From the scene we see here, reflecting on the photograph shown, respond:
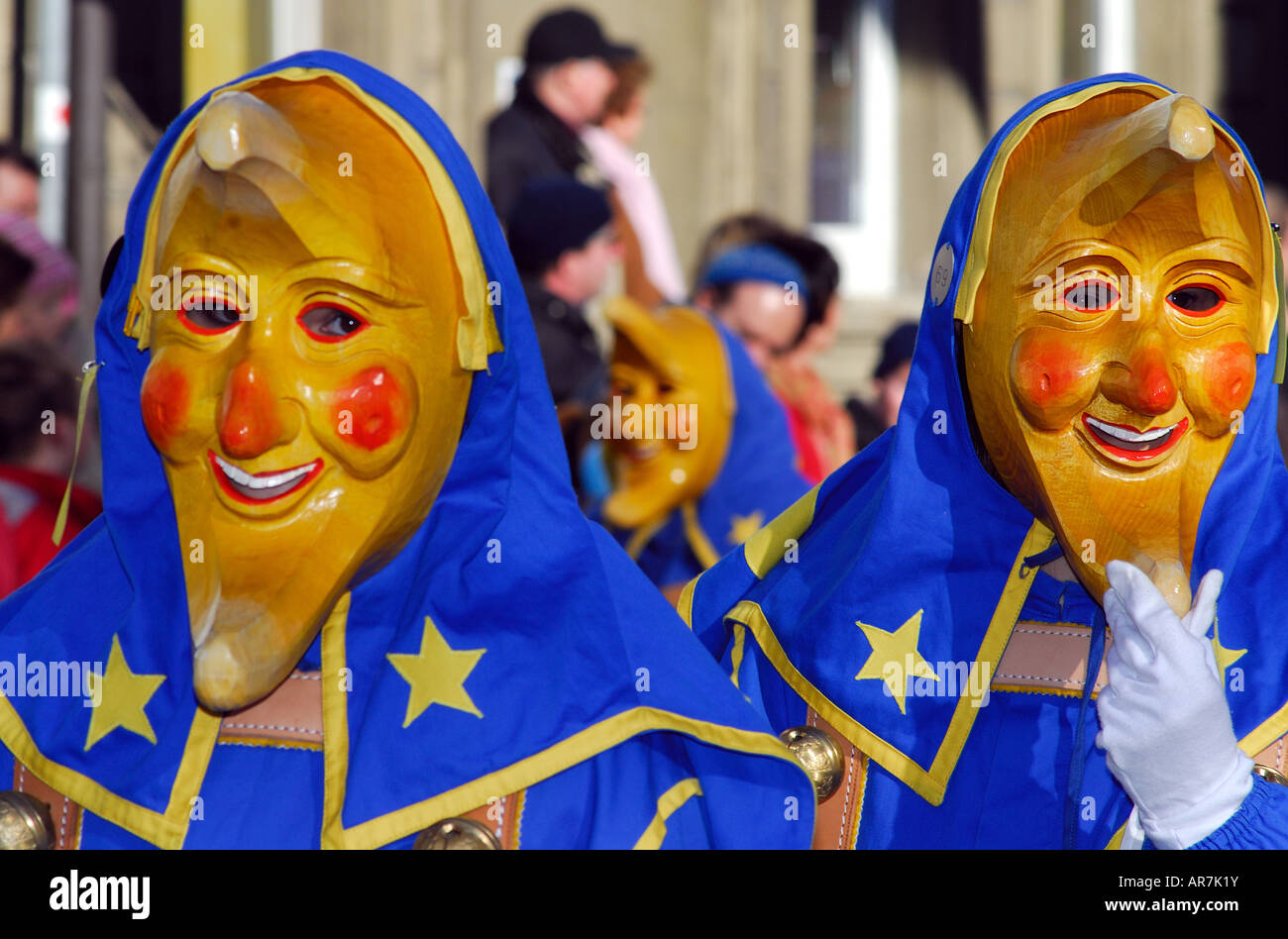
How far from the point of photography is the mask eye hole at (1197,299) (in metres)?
2.37

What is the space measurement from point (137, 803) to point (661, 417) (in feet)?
8.18

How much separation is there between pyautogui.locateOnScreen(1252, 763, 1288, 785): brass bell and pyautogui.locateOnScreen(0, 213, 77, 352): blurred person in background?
3310 mm

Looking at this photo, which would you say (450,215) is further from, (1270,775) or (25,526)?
(25,526)

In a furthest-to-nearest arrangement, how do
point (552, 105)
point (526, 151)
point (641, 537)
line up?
point (552, 105)
point (526, 151)
point (641, 537)

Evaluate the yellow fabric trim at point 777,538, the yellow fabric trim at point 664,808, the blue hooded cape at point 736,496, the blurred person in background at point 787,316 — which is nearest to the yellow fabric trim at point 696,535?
the blue hooded cape at point 736,496

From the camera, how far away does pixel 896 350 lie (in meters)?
6.20

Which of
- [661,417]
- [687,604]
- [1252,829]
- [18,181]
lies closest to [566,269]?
[661,417]

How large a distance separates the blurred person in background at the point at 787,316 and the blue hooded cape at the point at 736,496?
398 millimetres

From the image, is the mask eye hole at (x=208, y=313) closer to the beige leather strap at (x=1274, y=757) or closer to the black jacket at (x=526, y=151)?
the beige leather strap at (x=1274, y=757)

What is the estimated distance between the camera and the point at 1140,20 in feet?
30.4
